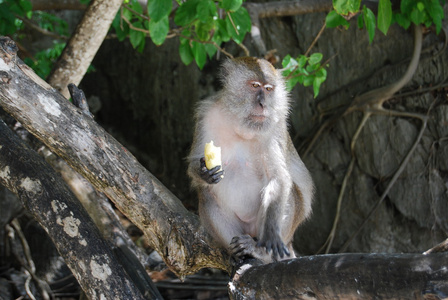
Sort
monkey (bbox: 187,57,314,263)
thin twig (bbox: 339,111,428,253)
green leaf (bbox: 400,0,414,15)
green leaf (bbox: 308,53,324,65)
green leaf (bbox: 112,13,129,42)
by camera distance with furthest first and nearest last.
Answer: thin twig (bbox: 339,111,428,253), green leaf (bbox: 112,13,129,42), green leaf (bbox: 400,0,414,15), green leaf (bbox: 308,53,324,65), monkey (bbox: 187,57,314,263)

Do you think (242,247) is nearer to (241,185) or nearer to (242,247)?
(242,247)

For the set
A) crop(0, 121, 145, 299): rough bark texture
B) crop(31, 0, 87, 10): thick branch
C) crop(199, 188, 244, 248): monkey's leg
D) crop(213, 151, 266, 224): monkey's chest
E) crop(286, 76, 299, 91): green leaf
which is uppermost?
crop(286, 76, 299, 91): green leaf

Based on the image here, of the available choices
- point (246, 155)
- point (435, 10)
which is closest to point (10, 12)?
point (246, 155)

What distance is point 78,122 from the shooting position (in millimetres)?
3393

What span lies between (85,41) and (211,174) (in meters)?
1.94

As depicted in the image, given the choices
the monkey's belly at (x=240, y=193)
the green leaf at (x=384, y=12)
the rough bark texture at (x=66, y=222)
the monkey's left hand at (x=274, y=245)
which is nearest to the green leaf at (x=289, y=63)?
the monkey's belly at (x=240, y=193)

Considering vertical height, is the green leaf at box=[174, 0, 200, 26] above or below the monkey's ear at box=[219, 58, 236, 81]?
above

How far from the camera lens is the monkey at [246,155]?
402 cm

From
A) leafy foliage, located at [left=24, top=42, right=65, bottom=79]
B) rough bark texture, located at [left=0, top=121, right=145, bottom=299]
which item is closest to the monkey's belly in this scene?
rough bark texture, located at [left=0, top=121, right=145, bottom=299]

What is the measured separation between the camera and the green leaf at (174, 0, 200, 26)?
13.5 ft

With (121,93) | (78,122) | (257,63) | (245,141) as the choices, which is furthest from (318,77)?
(121,93)

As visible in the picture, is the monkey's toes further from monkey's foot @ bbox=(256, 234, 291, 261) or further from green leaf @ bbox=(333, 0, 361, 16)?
green leaf @ bbox=(333, 0, 361, 16)

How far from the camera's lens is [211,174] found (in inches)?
146

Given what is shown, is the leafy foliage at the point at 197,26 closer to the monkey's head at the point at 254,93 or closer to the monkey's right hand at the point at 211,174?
the monkey's head at the point at 254,93
